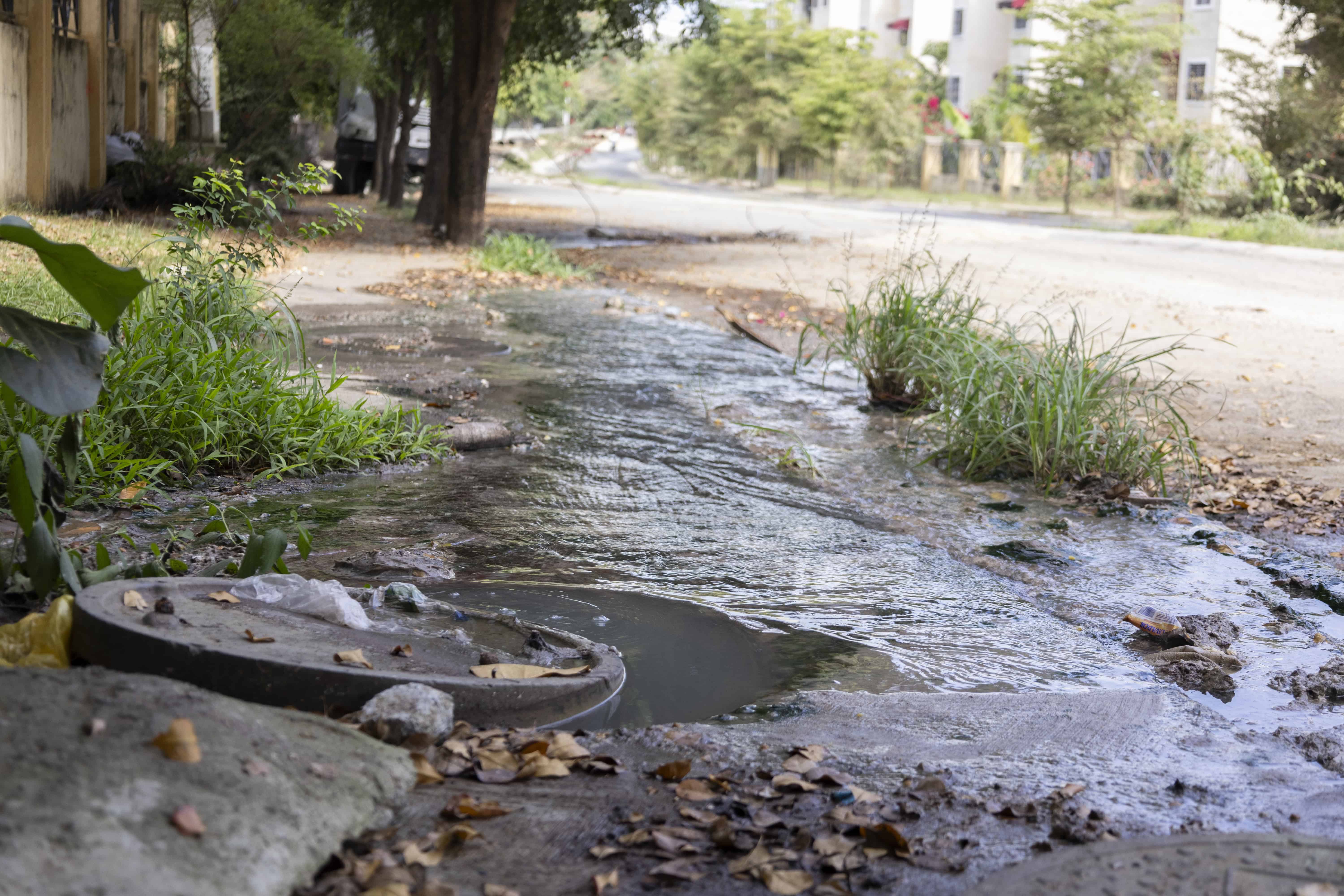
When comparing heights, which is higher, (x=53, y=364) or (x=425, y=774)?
(x=53, y=364)

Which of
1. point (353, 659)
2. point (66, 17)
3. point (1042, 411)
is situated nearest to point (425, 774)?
point (353, 659)

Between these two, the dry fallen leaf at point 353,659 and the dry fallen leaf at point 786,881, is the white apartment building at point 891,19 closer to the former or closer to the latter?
the dry fallen leaf at point 353,659

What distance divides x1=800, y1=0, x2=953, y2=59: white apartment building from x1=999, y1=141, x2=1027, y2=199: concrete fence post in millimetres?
13113

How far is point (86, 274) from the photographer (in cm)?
270

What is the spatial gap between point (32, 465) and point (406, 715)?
106 centimetres

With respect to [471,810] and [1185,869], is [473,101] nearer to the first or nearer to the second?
[471,810]

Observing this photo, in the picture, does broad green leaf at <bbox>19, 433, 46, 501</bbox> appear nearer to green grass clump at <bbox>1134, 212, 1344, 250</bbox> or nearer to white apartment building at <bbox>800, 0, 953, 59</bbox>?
green grass clump at <bbox>1134, 212, 1344, 250</bbox>

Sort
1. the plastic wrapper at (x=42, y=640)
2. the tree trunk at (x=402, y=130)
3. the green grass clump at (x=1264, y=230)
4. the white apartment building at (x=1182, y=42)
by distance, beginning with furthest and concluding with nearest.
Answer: the white apartment building at (x=1182, y=42), the tree trunk at (x=402, y=130), the green grass clump at (x=1264, y=230), the plastic wrapper at (x=42, y=640)

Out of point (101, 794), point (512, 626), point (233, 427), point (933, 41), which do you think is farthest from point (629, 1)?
point (933, 41)

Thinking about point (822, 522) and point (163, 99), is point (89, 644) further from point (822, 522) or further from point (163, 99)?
point (163, 99)

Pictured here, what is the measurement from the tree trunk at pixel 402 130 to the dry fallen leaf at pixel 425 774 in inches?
751

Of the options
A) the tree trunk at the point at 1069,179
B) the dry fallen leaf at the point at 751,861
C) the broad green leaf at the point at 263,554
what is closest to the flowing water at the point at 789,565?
the broad green leaf at the point at 263,554

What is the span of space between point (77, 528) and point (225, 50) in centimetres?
1521

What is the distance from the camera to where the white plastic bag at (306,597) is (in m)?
3.07
